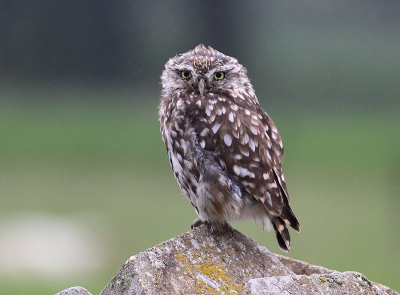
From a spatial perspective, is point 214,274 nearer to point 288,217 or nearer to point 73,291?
point 73,291

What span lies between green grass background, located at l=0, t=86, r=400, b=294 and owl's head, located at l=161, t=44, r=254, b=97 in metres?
8.57

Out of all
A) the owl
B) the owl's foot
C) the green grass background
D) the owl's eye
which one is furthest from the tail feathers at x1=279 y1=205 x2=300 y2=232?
the green grass background

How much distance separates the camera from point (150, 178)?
20625 millimetres

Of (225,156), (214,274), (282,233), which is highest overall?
(225,156)

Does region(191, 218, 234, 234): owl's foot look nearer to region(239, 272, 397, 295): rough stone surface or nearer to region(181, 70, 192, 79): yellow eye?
region(239, 272, 397, 295): rough stone surface

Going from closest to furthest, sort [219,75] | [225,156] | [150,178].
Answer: [225,156], [219,75], [150,178]

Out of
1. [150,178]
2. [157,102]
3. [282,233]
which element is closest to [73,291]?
[282,233]

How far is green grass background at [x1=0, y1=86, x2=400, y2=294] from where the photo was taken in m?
15.4

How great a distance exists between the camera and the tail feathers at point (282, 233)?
15.4 feet

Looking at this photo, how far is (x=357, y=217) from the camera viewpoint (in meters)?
18.7

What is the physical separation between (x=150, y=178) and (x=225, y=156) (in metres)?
16.1

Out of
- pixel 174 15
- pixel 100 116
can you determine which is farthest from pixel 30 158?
pixel 174 15

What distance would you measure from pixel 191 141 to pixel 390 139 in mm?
17886

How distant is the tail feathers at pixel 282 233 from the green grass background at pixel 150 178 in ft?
28.7
